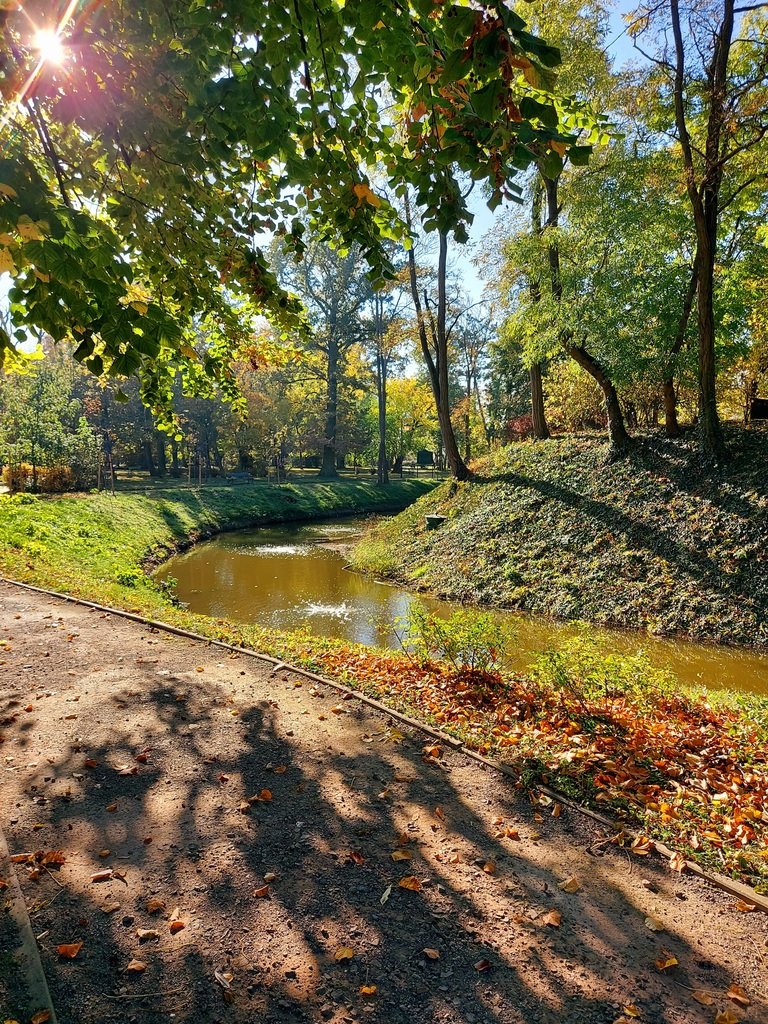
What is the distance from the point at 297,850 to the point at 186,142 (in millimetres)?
3898

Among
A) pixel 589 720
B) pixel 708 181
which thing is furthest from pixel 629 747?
pixel 708 181

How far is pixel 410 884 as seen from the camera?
2.92 metres

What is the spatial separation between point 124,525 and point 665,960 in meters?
18.2

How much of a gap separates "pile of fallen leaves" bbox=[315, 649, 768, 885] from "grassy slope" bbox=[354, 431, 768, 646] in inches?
173

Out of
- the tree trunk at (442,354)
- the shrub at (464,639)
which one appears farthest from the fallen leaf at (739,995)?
the tree trunk at (442,354)

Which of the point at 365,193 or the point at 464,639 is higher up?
the point at 365,193

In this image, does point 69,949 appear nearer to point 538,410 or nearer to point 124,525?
point 124,525

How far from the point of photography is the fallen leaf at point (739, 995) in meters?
2.29

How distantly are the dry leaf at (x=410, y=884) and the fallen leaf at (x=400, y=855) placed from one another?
162 millimetres

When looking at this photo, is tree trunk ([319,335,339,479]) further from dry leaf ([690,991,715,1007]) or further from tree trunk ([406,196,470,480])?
dry leaf ([690,991,715,1007])

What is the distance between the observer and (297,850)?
10.4ft

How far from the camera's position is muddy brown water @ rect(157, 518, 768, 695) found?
27.0ft

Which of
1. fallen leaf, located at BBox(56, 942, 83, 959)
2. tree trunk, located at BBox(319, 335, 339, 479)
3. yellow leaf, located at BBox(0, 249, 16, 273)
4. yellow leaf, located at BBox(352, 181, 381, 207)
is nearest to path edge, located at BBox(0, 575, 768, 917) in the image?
fallen leaf, located at BBox(56, 942, 83, 959)

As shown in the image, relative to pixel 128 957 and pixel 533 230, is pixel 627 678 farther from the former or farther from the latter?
pixel 533 230
